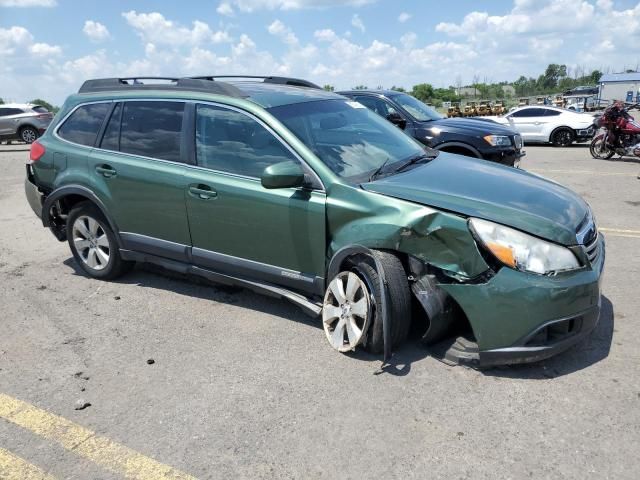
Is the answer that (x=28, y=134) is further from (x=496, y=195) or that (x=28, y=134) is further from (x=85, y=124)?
(x=496, y=195)

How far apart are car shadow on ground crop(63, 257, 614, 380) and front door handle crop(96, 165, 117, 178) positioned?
43.4 inches

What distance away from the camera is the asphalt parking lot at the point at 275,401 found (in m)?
2.75

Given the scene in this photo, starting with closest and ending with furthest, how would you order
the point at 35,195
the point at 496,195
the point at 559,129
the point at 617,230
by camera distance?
the point at 496,195 < the point at 35,195 < the point at 617,230 < the point at 559,129

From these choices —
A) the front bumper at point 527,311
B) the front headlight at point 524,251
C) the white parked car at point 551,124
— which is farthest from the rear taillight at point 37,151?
the white parked car at point 551,124

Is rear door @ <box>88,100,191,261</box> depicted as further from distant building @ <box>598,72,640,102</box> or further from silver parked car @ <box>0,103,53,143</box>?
distant building @ <box>598,72,640,102</box>

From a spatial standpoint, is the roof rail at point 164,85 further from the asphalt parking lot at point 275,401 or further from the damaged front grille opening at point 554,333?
the damaged front grille opening at point 554,333

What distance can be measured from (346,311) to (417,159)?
1468 mm

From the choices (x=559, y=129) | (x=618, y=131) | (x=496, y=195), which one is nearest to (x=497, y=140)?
(x=496, y=195)

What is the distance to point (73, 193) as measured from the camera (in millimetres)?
5105

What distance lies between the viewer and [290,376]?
355cm

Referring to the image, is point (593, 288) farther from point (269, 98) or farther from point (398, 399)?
point (269, 98)

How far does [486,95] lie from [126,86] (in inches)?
2513

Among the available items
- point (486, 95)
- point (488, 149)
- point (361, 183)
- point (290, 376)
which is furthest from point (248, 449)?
point (486, 95)

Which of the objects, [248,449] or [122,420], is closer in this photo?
[248,449]
